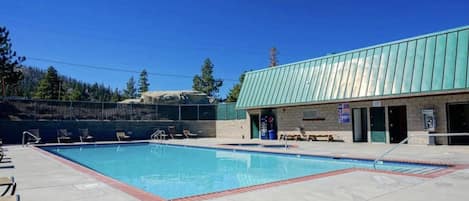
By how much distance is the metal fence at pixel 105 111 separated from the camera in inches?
800

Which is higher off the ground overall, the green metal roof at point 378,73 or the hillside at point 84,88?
the hillside at point 84,88

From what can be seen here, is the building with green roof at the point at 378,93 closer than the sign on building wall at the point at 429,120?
Yes

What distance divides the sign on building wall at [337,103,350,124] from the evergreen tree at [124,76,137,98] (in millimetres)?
57243

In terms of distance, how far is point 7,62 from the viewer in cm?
3031

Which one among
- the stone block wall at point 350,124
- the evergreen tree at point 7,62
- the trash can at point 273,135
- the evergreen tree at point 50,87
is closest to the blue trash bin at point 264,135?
the trash can at point 273,135

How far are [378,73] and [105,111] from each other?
17031 millimetres

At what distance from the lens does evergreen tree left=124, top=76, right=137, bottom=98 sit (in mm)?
69625

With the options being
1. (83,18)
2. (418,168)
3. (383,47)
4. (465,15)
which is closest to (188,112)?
(83,18)

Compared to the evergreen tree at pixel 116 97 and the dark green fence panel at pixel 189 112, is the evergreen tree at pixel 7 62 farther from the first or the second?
the evergreen tree at pixel 116 97

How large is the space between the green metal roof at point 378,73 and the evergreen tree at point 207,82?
36084 millimetres

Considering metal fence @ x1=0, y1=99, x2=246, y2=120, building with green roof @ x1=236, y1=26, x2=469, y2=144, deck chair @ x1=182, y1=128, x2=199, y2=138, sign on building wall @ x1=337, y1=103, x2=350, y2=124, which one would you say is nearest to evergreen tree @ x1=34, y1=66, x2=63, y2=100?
metal fence @ x1=0, y1=99, x2=246, y2=120

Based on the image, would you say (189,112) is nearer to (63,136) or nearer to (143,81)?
(63,136)

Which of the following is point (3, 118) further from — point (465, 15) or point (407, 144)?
point (465, 15)

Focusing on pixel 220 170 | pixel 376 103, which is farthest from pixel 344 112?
pixel 220 170
